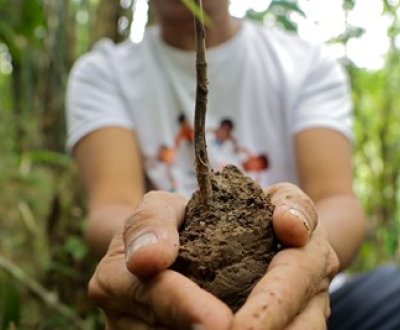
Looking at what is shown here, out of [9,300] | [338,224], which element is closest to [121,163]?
[9,300]

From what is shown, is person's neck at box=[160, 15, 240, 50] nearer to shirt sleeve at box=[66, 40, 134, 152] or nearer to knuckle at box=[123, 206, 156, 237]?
shirt sleeve at box=[66, 40, 134, 152]

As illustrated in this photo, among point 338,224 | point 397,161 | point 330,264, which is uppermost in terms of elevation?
point 330,264

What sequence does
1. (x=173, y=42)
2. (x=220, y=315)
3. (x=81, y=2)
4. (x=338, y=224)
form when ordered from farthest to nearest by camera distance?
1. (x=81, y=2)
2. (x=173, y=42)
3. (x=338, y=224)
4. (x=220, y=315)

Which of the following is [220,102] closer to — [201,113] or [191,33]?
[191,33]

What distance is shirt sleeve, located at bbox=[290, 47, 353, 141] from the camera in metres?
1.45

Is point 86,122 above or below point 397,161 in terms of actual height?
above

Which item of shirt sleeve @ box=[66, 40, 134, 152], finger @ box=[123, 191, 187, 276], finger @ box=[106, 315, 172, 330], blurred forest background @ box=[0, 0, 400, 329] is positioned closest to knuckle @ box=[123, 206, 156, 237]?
finger @ box=[123, 191, 187, 276]

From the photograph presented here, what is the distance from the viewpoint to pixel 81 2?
2.89 m

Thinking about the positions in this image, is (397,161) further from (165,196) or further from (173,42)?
(165,196)

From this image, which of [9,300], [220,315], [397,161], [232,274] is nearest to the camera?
[220,315]

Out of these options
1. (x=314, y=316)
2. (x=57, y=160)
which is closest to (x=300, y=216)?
(x=314, y=316)

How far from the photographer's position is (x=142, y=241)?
64cm

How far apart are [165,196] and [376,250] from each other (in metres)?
2.52

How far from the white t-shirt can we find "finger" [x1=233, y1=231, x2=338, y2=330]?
2.52 ft
